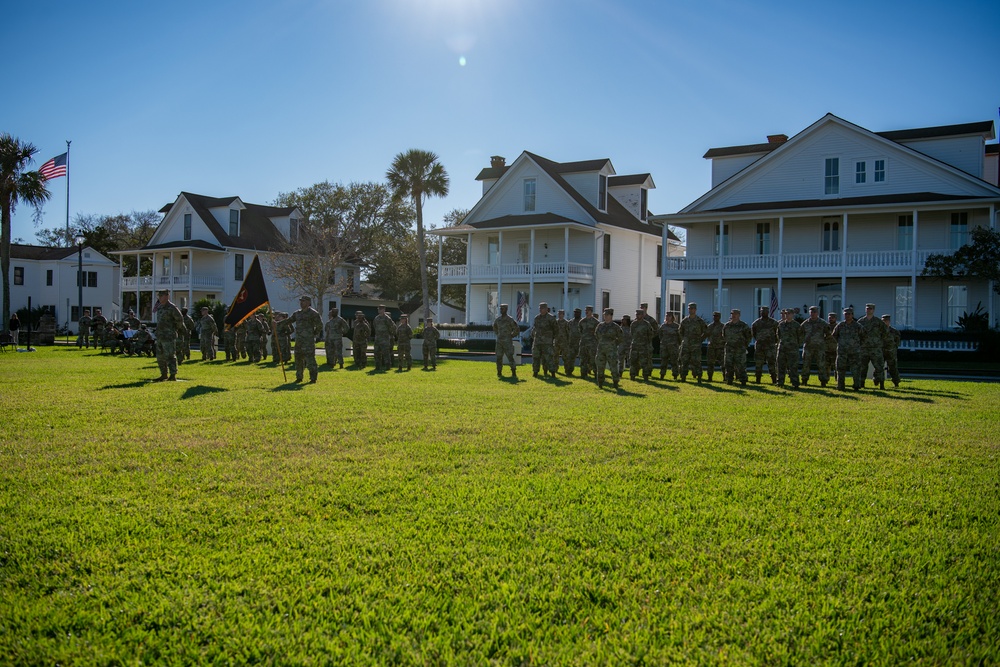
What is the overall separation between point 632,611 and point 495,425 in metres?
6.88

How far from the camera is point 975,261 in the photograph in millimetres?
28656

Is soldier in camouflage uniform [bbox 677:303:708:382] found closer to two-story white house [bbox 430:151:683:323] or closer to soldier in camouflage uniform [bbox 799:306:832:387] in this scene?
soldier in camouflage uniform [bbox 799:306:832:387]

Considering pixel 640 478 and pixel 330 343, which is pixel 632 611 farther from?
pixel 330 343

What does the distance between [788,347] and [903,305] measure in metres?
18.2

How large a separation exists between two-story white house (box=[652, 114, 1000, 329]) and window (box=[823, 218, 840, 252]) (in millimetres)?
47

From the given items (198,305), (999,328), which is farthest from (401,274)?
(999,328)

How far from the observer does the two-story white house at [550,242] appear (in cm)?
4300

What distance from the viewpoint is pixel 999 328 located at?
1187 inches

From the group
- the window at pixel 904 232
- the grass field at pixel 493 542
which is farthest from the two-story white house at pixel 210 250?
the grass field at pixel 493 542

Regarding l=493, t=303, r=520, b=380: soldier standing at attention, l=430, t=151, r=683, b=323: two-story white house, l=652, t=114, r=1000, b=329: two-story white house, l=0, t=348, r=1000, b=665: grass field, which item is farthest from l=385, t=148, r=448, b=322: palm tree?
l=0, t=348, r=1000, b=665: grass field

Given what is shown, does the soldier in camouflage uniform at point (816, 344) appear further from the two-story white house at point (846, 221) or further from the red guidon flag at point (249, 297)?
the two-story white house at point (846, 221)

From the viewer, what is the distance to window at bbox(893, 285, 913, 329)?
112ft

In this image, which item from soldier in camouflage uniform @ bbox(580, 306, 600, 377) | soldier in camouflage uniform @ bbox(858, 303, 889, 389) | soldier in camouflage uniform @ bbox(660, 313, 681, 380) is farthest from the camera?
soldier in camouflage uniform @ bbox(580, 306, 600, 377)

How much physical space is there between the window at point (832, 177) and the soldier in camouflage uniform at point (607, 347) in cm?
2198
